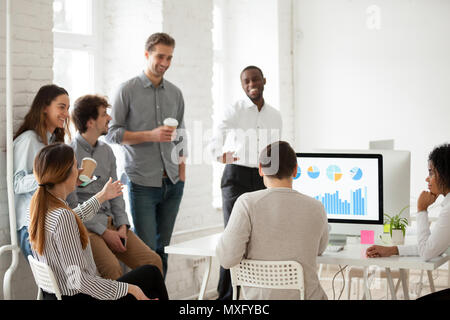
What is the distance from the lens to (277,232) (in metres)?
2.65

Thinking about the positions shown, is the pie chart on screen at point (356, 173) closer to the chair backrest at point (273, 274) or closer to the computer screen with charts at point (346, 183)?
the computer screen with charts at point (346, 183)

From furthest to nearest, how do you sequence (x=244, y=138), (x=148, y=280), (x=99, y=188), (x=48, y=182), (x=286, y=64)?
(x=286, y=64), (x=244, y=138), (x=99, y=188), (x=148, y=280), (x=48, y=182)

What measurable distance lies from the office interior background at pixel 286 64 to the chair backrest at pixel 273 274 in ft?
6.79

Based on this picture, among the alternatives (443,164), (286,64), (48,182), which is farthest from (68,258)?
(286,64)

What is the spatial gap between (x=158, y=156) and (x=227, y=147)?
68.5 inches

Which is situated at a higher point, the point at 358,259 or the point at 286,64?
the point at 286,64

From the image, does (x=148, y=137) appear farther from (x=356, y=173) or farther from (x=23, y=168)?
(x=356, y=173)

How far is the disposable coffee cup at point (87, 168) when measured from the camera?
10.9ft

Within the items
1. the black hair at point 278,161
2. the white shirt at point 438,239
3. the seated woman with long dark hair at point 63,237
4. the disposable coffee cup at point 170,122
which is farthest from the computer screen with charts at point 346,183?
the seated woman with long dark hair at point 63,237

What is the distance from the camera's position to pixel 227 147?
5723 mm

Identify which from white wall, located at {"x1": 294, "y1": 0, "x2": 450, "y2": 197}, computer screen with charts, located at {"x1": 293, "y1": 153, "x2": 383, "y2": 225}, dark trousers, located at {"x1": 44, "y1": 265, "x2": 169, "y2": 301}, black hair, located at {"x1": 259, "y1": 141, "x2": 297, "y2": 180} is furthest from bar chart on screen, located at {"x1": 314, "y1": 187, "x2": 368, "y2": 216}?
white wall, located at {"x1": 294, "y1": 0, "x2": 450, "y2": 197}

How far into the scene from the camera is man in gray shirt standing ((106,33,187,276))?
3963mm

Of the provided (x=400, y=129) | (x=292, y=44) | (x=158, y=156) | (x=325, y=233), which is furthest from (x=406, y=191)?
(x=292, y=44)

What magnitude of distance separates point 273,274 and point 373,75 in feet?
13.0
